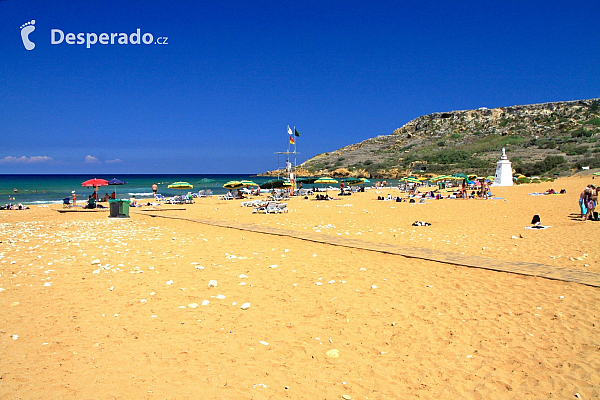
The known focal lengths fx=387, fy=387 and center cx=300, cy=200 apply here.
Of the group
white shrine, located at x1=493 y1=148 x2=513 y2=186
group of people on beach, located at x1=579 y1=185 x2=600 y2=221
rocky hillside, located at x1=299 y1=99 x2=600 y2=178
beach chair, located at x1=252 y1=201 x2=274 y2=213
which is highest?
rocky hillside, located at x1=299 y1=99 x2=600 y2=178

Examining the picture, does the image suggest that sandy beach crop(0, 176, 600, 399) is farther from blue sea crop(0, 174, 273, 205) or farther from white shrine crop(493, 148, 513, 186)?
white shrine crop(493, 148, 513, 186)

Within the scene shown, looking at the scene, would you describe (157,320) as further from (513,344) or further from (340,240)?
(340,240)

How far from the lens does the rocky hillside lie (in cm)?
6178

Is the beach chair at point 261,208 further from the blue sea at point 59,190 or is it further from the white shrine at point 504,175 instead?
the white shrine at point 504,175

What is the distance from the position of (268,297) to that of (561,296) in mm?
4389

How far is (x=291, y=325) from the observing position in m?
4.86

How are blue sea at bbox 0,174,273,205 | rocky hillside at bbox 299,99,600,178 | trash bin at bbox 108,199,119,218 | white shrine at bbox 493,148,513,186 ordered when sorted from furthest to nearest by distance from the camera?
rocky hillside at bbox 299,99,600,178, blue sea at bbox 0,174,273,205, white shrine at bbox 493,148,513,186, trash bin at bbox 108,199,119,218

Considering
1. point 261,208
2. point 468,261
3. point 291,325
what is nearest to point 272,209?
point 261,208

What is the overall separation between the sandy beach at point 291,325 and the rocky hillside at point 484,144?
5296cm

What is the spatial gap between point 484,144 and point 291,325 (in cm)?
9067

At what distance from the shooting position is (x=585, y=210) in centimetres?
1409

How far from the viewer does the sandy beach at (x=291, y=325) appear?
3.58 m

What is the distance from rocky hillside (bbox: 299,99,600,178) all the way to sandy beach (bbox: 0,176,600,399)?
174 ft

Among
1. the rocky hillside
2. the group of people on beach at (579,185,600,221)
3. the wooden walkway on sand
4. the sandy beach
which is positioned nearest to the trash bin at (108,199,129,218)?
the sandy beach
